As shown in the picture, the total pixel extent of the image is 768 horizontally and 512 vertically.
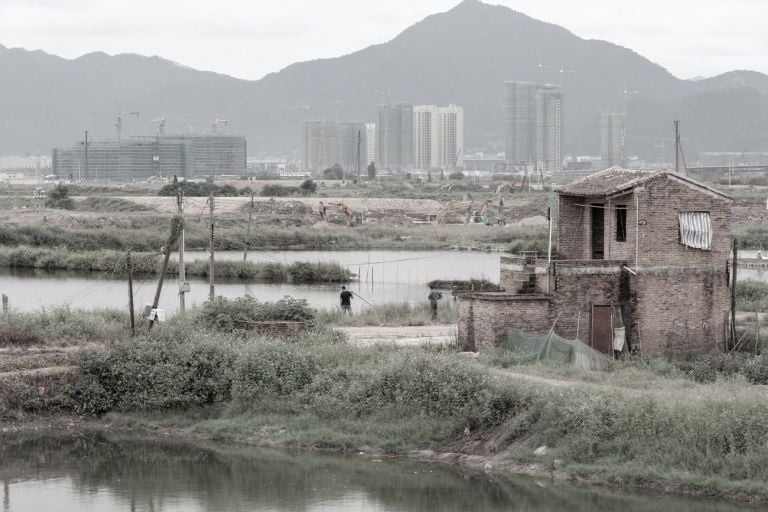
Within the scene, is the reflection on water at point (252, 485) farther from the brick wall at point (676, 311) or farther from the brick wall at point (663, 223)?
the brick wall at point (663, 223)

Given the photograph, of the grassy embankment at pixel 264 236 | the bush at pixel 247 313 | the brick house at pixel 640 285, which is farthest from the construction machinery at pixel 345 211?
the brick house at pixel 640 285

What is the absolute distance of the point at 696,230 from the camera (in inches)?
1108

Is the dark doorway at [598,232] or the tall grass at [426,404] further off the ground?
the dark doorway at [598,232]

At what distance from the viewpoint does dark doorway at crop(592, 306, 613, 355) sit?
2758cm

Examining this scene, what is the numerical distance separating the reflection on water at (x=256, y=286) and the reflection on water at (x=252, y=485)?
15.8 metres

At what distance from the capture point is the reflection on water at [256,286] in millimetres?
44156

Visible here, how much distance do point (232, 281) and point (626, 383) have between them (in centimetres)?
3082

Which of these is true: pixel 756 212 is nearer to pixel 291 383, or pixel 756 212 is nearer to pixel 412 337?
pixel 412 337

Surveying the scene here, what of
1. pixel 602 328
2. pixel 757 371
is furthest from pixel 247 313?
pixel 757 371

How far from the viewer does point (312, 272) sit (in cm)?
5372

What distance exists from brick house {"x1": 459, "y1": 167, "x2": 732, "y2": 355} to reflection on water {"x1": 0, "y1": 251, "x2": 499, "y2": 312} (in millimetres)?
14885

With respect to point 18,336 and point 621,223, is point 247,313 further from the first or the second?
point 621,223

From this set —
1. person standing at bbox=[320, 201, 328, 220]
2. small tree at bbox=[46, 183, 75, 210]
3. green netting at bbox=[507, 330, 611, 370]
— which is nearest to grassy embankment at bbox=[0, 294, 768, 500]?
green netting at bbox=[507, 330, 611, 370]

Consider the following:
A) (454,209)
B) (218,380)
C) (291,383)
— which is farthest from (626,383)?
(454,209)
